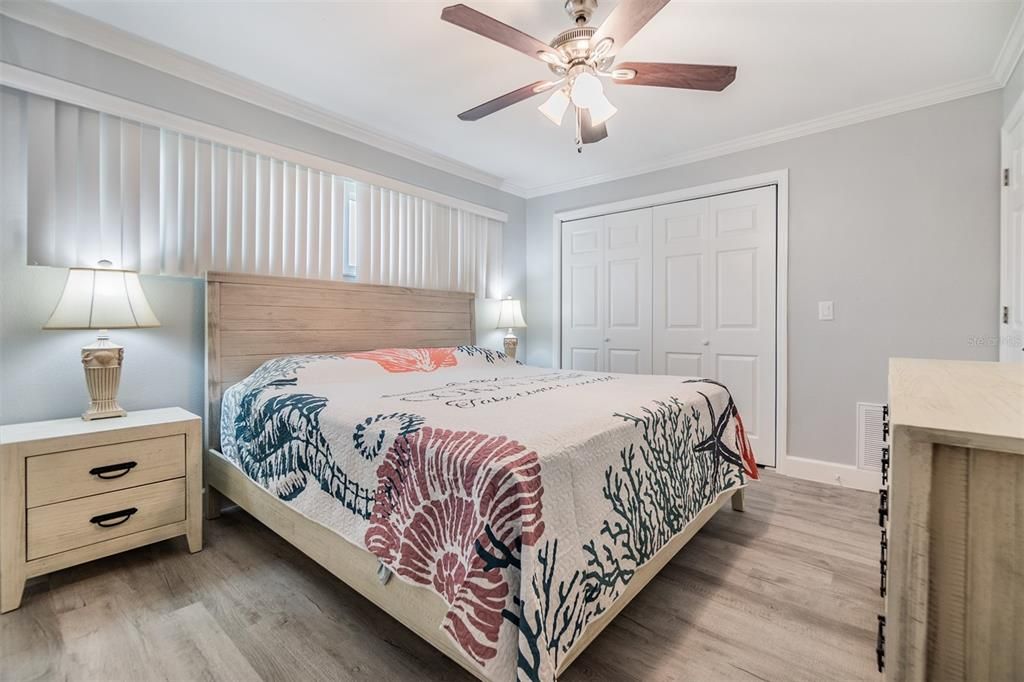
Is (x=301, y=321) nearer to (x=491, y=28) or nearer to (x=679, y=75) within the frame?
(x=491, y=28)

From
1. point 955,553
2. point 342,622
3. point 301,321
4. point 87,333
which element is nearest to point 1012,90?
point 955,553

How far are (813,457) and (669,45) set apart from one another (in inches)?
104

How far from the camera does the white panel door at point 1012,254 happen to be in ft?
6.59

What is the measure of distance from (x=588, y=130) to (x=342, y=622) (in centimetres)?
236

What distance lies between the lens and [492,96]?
2559 mm

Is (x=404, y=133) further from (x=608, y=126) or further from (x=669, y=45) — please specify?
(x=669, y=45)

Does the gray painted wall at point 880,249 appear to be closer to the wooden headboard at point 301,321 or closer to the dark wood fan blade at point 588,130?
the dark wood fan blade at point 588,130

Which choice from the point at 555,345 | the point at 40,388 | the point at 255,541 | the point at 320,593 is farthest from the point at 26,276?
the point at 555,345

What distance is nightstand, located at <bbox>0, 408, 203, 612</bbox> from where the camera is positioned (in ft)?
4.98

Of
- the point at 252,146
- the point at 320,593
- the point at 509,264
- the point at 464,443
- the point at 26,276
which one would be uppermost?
the point at 252,146

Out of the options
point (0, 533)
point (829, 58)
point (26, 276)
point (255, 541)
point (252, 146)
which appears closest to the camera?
point (0, 533)

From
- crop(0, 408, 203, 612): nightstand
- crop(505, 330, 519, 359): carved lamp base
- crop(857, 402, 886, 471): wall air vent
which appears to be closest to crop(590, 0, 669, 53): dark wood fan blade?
crop(0, 408, 203, 612): nightstand

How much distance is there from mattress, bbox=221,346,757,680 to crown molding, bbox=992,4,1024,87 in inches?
78.2

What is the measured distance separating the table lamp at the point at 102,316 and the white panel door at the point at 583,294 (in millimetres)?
3065
